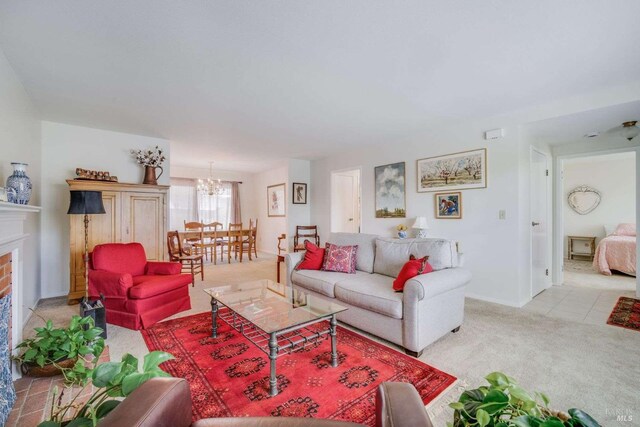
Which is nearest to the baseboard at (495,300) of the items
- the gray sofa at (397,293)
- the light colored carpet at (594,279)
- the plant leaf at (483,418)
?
the gray sofa at (397,293)

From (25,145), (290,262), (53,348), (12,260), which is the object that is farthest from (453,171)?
(25,145)

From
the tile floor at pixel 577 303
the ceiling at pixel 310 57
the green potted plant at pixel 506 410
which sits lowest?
the tile floor at pixel 577 303

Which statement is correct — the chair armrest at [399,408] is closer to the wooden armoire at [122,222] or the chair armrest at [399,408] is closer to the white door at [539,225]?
the white door at [539,225]

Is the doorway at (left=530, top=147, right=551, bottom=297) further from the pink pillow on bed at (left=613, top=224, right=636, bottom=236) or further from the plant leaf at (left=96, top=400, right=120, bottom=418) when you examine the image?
the plant leaf at (left=96, top=400, right=120, bottom=418)

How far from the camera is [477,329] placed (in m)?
2.74

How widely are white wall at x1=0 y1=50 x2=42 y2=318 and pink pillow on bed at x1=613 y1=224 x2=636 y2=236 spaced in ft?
30.9

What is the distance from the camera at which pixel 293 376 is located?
1.96m

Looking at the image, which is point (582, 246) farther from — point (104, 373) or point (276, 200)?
point (104, 373)

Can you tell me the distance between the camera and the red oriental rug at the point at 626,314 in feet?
9.38

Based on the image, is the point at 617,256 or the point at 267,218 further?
the point at 267,218

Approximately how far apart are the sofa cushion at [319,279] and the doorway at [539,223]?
2496mm

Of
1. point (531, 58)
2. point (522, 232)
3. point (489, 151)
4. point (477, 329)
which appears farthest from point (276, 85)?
point (522, 232)

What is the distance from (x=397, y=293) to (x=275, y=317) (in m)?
1.04

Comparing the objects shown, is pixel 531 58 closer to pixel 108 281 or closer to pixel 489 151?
pixel 489 151
